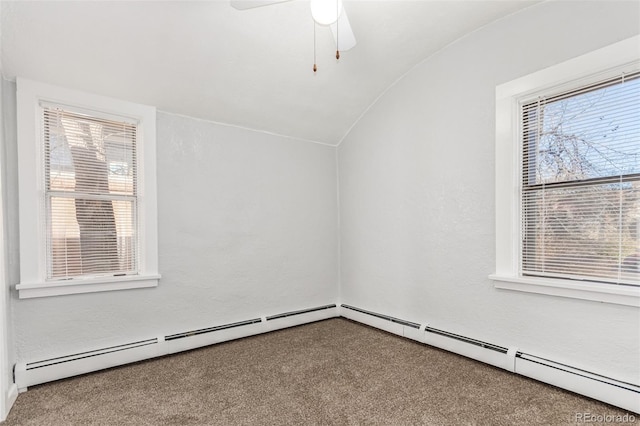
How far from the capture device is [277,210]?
11.6ft

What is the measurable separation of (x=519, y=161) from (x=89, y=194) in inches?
133

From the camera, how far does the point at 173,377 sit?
2.36 meters

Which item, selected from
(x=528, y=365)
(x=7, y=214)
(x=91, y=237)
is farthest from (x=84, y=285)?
(x=528, y=365)

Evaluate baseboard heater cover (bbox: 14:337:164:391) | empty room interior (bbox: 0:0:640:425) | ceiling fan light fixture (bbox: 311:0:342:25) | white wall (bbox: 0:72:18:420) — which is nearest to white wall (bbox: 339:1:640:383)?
empty room interior (bbox: 0:0:640:425)

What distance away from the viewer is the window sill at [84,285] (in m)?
2.27

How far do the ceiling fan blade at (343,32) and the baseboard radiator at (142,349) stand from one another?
2697mm

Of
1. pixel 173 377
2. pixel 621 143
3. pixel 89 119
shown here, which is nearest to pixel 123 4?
pixel 89 119

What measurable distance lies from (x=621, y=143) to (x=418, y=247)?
1.62 m

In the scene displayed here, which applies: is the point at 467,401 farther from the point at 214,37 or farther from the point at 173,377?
the point at 214,37

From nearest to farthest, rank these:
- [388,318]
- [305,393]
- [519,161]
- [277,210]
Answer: [305,393], [519,161], [388,318], [277,210]

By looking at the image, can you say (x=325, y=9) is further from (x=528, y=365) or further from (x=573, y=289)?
(x=528, y=365)

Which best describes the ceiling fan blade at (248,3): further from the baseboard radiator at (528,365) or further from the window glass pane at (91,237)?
the baseboard radiator at (528,365)

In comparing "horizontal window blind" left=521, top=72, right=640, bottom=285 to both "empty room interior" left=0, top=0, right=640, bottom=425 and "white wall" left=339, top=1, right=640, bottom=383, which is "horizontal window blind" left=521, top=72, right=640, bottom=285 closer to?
"empty room interior" left=0, top=0, right=640, bottom=425

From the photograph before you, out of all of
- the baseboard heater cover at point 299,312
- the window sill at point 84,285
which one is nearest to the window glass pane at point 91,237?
the window sill at point 84,285
